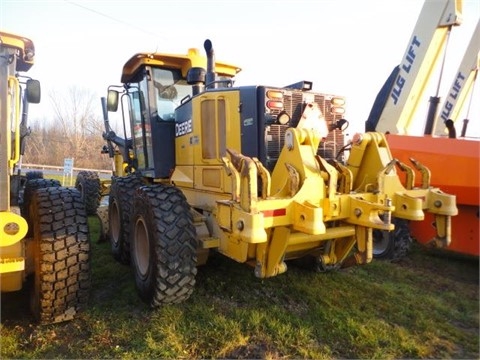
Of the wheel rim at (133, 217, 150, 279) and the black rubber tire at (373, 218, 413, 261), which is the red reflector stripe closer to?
the wheel rim at (133, 217, 150, 279)

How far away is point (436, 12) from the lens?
19.2 ft

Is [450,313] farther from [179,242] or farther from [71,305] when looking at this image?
[71,305]

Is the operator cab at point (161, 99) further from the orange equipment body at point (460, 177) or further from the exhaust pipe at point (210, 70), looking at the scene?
the orange equipment body at point (460, 177)

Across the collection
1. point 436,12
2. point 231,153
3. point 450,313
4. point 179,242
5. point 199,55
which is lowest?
point 450,313

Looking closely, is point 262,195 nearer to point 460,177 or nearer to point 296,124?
point 296,124

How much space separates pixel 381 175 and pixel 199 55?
315 centimetres

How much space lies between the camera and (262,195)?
315 centimetres

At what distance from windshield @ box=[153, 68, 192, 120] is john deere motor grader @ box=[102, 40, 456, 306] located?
404 millimetres

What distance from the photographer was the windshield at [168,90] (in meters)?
5.16

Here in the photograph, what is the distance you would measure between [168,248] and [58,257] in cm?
96

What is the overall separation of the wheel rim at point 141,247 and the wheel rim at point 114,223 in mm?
1461

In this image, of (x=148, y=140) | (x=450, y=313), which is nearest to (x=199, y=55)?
(x=148, y=140)

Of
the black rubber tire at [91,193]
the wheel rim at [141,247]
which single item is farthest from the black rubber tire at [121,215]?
the black rubber tire at [91,193]

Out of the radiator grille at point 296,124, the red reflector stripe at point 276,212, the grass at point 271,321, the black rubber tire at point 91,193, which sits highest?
the radiator grille at point 296,124
